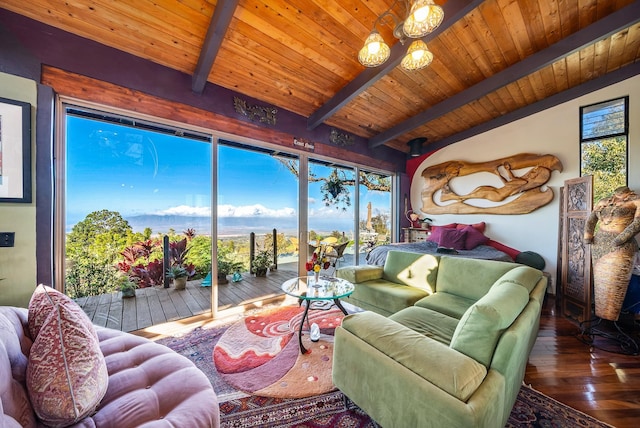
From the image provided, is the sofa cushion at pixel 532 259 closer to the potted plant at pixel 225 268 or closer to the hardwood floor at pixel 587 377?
the hardwood floor at pixel 587 377

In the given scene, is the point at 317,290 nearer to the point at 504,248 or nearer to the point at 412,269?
the point at 412,269

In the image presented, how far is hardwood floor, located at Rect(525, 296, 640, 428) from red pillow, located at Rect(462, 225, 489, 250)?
5.37ft

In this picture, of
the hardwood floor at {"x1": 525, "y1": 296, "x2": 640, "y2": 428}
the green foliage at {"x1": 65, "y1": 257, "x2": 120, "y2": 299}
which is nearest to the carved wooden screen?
the hardwood floor at {"x1": 525, "y1": 296, "x2": 640, "y2": 428}

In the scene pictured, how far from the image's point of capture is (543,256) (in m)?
3.93

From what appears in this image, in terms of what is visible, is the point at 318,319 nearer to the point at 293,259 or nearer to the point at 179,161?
the point at 293,259

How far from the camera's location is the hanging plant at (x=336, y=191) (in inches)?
176

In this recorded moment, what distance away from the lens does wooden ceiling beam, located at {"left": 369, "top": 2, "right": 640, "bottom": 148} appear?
2342mm

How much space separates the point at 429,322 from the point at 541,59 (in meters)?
3.37

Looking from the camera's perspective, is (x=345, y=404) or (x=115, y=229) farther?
(x=115, y=229)

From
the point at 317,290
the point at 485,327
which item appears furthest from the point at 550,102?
the point at 317,290

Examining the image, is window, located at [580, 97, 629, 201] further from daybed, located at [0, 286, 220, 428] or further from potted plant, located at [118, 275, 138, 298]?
potted plant, located at [118, 275, 138, 298]

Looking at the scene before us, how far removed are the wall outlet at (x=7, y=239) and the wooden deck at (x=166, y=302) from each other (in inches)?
41.5

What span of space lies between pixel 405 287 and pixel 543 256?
2.96 m

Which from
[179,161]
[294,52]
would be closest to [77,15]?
[179,161]
